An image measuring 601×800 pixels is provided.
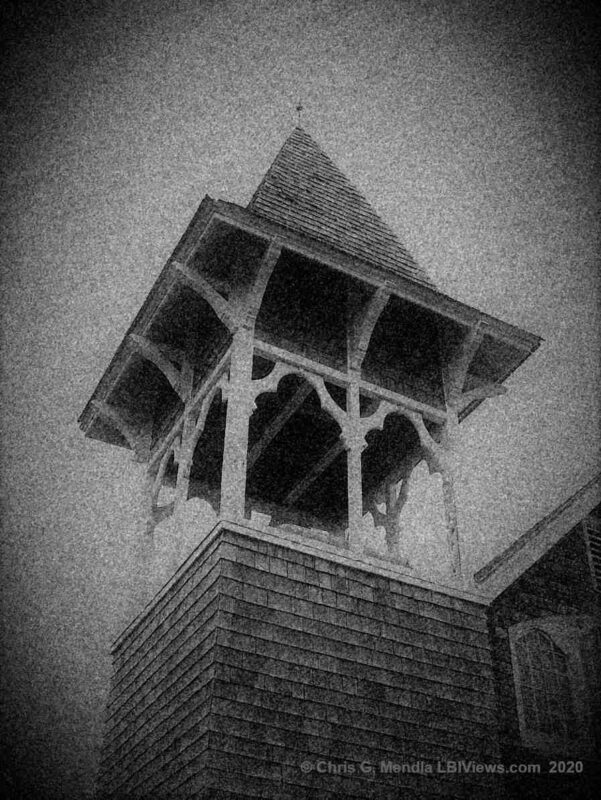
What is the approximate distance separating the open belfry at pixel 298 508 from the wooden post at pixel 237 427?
0.08ft

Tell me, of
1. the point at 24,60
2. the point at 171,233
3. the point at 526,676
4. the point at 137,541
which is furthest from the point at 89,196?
the point at 526,676

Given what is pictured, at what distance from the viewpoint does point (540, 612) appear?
10250 mm

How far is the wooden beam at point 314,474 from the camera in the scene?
1098 centimetres

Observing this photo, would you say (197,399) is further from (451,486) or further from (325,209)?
(325,209)

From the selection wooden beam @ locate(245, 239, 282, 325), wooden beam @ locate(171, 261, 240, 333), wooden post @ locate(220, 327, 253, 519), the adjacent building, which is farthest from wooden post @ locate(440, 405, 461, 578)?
wooden beam @ locate(171, 261, 240, 333)

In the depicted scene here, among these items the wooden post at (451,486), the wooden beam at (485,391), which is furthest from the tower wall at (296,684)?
the wooden beam at (485,391)

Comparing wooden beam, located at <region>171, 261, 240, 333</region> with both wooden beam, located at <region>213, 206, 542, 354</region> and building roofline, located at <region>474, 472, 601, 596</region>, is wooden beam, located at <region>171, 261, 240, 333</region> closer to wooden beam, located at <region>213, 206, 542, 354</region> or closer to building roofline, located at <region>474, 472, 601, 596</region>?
wooden beam, located at <region>213, 206, 542, 354</region>

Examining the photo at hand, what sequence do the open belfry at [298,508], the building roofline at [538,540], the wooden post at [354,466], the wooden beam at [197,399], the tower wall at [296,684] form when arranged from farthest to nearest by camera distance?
the building roofline at [538,540] < the wooden beam at [197,399] < the wooden post at [354,466] < the open belfry at [298,508] < the tower wall at [296,684]

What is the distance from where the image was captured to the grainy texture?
8.46 metres

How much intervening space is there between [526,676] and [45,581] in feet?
61.6

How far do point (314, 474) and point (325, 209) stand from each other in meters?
3.73

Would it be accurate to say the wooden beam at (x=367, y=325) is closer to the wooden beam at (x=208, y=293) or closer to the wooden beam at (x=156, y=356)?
the wooden beam at (x=208, y=293)

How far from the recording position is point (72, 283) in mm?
24984

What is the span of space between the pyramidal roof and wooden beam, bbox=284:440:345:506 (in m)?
2.53
